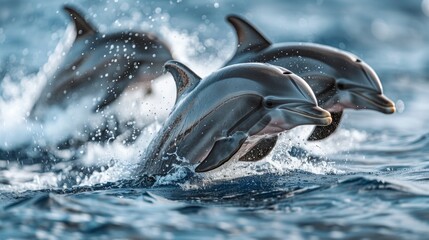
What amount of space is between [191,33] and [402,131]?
653 centimetres

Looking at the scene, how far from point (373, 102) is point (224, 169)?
1827 millimetres

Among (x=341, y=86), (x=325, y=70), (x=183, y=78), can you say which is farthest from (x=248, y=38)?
(x=183, y=78)

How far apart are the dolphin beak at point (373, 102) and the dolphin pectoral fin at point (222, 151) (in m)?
1.91

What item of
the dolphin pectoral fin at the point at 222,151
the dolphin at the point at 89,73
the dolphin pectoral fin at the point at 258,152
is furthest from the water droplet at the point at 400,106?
the dolphin pectoral fin at the point at 222,151

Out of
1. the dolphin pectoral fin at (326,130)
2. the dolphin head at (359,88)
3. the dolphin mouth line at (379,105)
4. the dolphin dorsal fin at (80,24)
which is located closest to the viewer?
the dolphin mouth line at (379,105)

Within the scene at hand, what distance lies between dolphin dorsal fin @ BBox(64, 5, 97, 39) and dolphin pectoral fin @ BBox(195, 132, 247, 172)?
5327 millimetres

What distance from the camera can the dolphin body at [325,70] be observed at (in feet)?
32.6

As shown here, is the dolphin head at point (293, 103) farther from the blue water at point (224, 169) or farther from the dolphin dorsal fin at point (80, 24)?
the dolphin dorsal fin at point (80, 24)

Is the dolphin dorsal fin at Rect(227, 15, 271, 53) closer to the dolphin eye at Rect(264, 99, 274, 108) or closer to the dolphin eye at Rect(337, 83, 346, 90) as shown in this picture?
the dolphin eye at Rect(337, 83, 346, 90)

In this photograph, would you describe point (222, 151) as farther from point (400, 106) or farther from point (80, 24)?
point (400, 106)

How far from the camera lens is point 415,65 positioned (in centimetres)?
1927

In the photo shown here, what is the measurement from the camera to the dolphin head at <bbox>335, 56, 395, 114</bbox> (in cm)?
990

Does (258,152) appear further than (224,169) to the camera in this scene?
Yes

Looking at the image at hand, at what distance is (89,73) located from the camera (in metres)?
13.7
